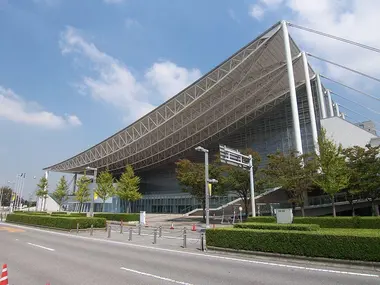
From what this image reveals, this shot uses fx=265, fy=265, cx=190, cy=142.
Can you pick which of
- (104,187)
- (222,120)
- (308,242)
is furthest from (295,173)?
(104,187)

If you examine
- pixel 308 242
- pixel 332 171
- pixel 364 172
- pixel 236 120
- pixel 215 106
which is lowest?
pixel 308 242

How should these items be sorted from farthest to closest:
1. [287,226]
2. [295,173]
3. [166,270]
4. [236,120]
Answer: [236,120]
[295,173]
[287,226]
[166,270]

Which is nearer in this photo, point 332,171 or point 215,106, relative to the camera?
point 332,171

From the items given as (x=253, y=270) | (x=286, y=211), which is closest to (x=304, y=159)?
(x=286, y=211)

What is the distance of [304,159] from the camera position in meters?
28.8

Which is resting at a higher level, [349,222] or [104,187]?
[104,187]

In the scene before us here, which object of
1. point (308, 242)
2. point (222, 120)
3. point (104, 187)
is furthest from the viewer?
point (222, 120)

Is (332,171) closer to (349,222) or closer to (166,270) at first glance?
(349,222)

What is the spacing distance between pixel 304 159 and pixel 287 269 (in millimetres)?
22194

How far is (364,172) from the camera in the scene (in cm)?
2528

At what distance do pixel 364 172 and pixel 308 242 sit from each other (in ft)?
65.3

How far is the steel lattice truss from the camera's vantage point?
37906mm

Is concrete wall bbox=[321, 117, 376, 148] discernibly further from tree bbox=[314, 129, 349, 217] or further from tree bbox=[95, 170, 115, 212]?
tree bbox=[95, 170, 115, 212]

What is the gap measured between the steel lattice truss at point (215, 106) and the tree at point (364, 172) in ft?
57.5
